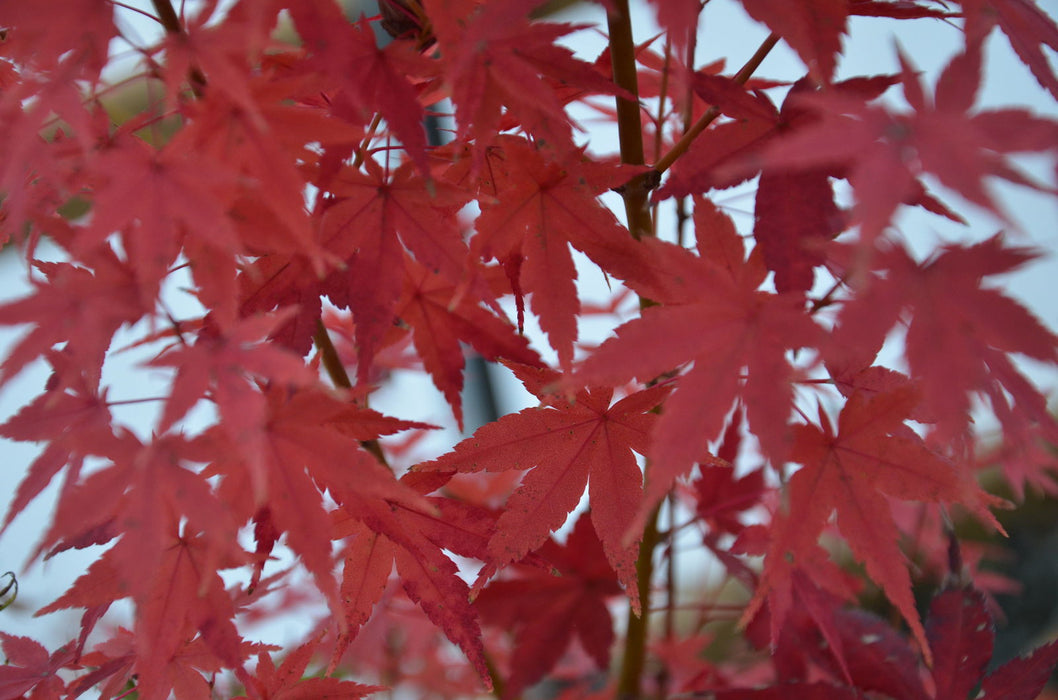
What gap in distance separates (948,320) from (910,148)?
8cm

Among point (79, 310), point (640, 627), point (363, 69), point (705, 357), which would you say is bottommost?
point (640, 627)

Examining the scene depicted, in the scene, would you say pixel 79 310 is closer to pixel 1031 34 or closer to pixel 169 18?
pixel 169 18

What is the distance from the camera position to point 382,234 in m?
0.46

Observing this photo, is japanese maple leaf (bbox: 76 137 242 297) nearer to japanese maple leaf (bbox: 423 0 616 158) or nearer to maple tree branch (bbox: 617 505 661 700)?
japanese maple leaf (bbox: 423 0 616 158)

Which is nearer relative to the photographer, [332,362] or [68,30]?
[68,30]

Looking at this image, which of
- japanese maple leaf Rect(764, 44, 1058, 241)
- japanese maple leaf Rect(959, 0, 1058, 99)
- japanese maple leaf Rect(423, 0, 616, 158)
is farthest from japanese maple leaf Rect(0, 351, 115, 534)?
japanese maple leaf Rect(959, 0, 1058, 99)

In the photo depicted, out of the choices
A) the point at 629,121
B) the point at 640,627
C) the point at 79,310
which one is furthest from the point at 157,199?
the point at 640,627

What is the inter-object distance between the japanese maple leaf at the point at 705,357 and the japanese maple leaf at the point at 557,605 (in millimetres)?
378

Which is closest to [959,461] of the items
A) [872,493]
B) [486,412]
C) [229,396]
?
[872,493]

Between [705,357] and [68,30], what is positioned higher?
[68,30]

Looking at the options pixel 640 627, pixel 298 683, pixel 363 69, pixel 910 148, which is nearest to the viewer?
pixel 910 148

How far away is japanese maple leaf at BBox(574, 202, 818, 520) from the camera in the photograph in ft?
1.16

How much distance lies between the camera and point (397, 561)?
0.50 metres

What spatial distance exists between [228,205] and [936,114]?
34 cm
